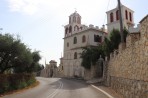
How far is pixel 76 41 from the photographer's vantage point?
59.7 m

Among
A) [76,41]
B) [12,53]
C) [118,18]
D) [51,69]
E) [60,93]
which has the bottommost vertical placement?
[60,93]

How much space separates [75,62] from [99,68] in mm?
13429

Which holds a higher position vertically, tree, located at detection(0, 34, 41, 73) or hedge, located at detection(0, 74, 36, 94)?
tree, located at detection(0, 34, 41, 73)

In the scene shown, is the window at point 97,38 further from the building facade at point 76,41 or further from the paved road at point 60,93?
the paved road at point 60,93

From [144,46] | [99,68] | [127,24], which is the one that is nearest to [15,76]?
[144,46]

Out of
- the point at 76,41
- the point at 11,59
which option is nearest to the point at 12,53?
the point at 11,59

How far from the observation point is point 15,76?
22.2 m

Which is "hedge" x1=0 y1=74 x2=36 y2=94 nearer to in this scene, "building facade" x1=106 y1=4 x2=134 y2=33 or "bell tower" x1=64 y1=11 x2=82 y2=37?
"building facade" x1=106 y1=4 x2=134 y2=33

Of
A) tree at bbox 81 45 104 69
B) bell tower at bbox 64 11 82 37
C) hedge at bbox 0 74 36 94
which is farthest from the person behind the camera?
bell tower at bbox 64 11 82 37

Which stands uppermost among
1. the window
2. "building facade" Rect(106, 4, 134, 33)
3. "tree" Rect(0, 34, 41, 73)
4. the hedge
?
"building facade" Rect(106, 4, 134, 33)

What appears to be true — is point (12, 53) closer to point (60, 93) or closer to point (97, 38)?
point (60, 93)

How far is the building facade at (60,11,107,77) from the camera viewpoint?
54812mm

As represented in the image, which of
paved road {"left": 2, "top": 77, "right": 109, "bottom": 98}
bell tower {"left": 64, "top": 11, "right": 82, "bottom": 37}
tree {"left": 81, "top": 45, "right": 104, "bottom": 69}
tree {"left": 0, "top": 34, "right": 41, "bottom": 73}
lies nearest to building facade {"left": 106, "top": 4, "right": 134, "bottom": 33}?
tree {"left": 81, "top": 45, "right": 104, "bottom": 69}

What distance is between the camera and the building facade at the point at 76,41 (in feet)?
180
